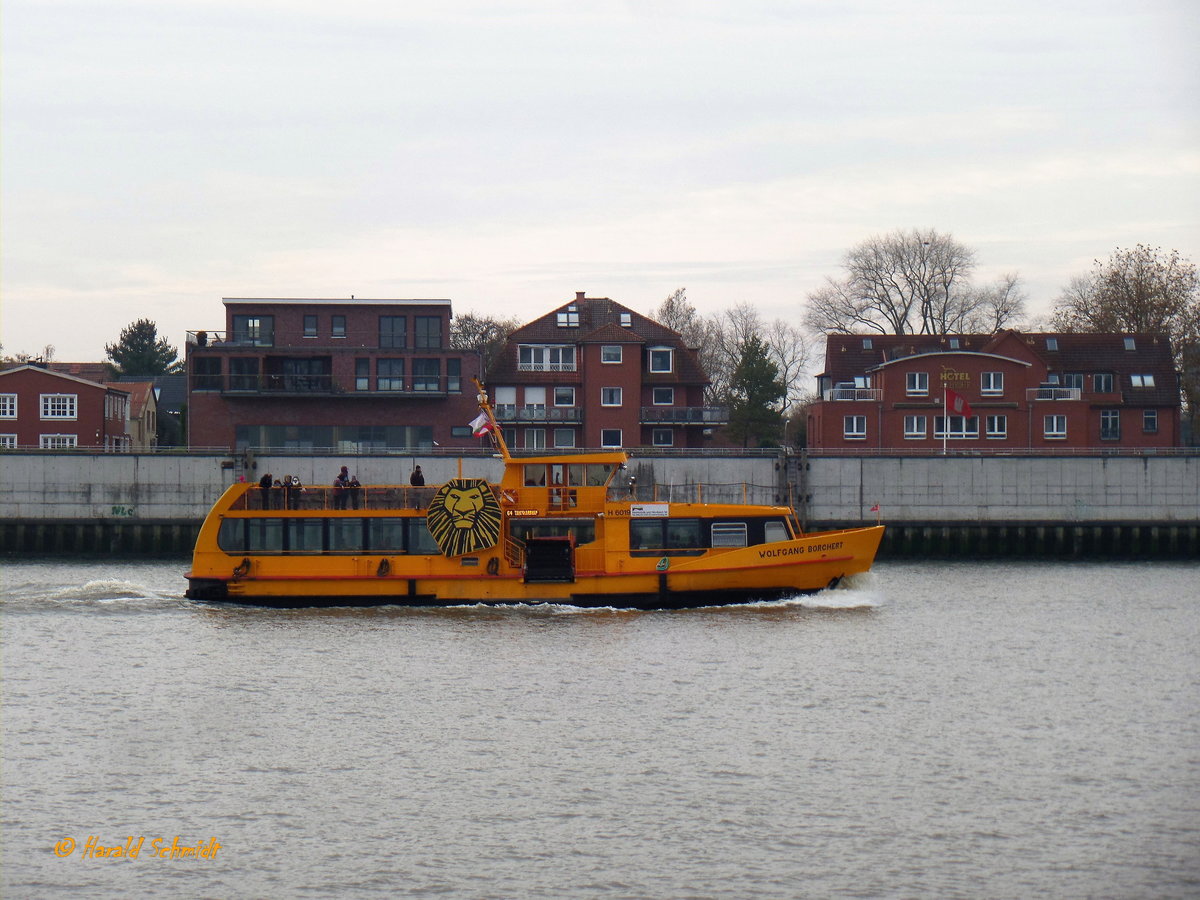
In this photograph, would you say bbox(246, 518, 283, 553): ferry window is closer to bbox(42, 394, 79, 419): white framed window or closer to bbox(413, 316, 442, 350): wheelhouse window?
bbox(413, 316, 442, 350): wheelhouse window

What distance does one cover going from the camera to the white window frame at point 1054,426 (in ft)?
249

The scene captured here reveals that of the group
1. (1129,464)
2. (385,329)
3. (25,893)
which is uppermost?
(385,329)

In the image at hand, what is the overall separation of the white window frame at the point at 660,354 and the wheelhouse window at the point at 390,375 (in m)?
13.9

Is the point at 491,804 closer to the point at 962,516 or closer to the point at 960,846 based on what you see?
the point at 960,846

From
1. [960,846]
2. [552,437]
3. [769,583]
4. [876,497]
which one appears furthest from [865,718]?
[552,437]

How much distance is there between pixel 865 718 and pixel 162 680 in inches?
514

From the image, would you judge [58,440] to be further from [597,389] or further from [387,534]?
[387,534]

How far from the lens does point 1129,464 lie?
61.9 m

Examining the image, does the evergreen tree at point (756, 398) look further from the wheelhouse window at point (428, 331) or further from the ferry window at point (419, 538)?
the ferry window at point (419, 538)

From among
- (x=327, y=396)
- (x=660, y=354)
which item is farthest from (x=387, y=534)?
(x=660, y=354)

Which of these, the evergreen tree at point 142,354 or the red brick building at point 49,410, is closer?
the red brick building at point 49,410

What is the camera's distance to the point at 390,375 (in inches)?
2923

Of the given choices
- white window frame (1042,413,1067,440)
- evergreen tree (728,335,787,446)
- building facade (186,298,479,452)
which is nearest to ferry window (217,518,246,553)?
building facade (186,298,479,452)

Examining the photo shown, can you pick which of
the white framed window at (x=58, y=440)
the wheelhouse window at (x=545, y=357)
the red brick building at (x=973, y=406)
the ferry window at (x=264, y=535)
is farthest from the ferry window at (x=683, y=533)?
the white framed window at (x=58, y=440)
